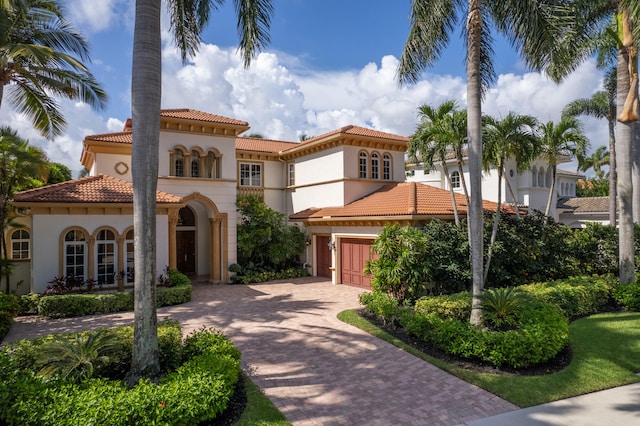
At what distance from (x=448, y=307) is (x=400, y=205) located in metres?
6.89

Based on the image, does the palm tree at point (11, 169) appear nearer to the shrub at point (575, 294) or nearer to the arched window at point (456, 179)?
the shrub at point (575, 294)

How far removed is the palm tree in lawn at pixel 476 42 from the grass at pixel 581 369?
2039mm

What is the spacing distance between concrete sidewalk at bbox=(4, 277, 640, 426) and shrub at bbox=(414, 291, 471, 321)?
2.09 m

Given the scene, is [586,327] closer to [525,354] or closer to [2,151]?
[525,354]

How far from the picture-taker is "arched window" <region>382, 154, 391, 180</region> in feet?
75.4

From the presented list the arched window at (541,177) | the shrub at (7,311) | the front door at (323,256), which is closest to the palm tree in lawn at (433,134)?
the front door at (323,256)

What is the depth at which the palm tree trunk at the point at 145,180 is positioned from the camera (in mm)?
6617

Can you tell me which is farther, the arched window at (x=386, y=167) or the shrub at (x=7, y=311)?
the arched window at (x=386, y=167)

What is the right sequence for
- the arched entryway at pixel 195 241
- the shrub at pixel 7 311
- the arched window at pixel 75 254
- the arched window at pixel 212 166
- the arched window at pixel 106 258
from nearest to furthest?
the shrub at pixel 7 311 < the arched window at pixel 75 254 < the arched window at pixel 106 258 < the arched window at pixel 212 166 < the arched entryway at pixel 195 241

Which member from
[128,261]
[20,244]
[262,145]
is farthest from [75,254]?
[262,145]

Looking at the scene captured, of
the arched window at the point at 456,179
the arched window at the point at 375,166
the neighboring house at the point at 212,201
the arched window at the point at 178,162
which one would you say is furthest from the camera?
the arched window at the point at 456,179

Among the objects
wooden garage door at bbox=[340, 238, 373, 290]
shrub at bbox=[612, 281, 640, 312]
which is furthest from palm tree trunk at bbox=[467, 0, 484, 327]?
wooden garage door at bbox=[340, 238, 373, 290]

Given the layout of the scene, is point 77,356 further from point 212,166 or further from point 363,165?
point 363,165

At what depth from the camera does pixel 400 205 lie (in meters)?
17.0
